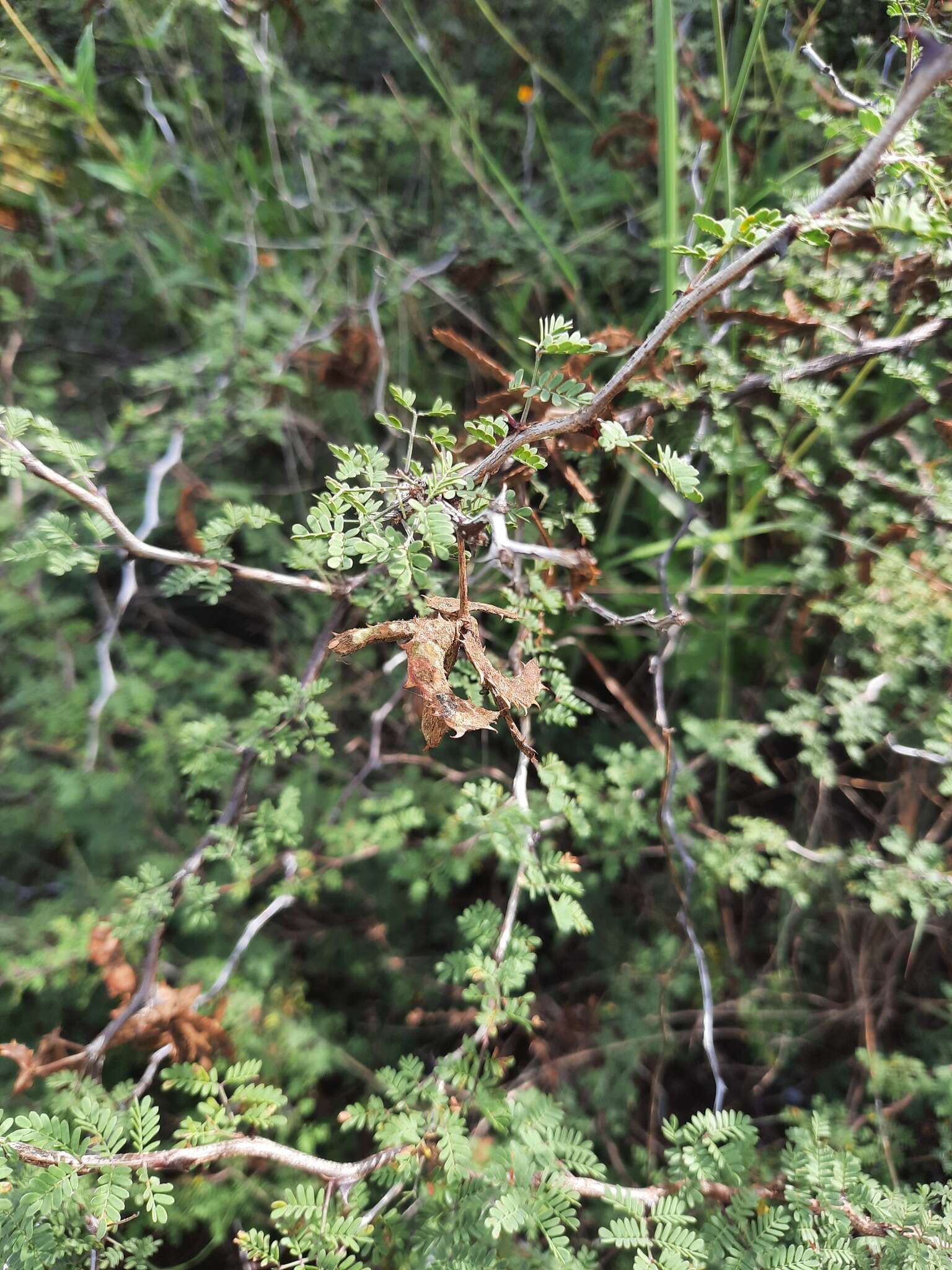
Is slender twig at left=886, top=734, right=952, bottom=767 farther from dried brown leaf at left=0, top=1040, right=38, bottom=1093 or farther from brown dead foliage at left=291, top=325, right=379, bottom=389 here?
dried brown leaf at left=0, top=1040, right=38, bottom=1093

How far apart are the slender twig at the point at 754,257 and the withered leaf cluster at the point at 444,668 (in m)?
0.19

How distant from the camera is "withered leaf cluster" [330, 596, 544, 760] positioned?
664mm

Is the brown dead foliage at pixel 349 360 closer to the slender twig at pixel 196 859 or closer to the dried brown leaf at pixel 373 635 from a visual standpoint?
the slender twig at pixel 196 859

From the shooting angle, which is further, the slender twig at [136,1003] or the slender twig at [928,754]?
the slender twig at [928,754]

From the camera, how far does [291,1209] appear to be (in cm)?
85

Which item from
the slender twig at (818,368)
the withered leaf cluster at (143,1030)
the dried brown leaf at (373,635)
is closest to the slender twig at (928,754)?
the slender twig at (818,368)

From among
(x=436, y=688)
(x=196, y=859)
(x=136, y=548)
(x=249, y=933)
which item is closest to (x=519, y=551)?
(x=436, y=688)

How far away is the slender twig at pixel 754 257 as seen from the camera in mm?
608

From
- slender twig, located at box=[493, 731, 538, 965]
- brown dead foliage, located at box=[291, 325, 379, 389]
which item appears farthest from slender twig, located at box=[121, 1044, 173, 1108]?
brown dead foliage, located at box=[291, 325, 379, 389]

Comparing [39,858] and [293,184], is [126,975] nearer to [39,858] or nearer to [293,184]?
[39,858]

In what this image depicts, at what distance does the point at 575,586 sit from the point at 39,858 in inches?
58.7

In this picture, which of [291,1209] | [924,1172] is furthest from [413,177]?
[924,1172]

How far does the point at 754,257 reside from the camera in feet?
2.28

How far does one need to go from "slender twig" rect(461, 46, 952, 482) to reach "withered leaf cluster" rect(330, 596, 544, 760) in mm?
191
